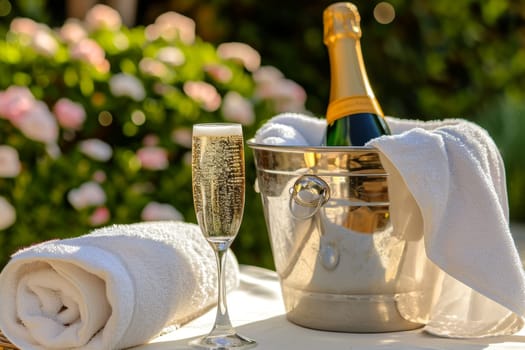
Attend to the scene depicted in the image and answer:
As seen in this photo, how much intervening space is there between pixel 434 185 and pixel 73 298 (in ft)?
1.86

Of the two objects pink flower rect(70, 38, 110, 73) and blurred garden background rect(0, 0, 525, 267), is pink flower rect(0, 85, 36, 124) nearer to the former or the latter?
blurred garden background rect(0, 0, 525, 267)

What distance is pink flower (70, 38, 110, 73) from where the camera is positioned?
3209mm

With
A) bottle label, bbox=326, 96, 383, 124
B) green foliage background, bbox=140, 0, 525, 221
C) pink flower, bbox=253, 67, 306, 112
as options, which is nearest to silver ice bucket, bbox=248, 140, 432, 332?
bottle label, bbox=326, 96, 383, 124

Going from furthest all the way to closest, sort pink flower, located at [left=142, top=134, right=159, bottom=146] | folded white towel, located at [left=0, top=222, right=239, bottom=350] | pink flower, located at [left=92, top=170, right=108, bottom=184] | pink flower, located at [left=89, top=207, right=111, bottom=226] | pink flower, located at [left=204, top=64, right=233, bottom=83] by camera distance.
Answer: pink flower, located at [left=204, top=64, right=233, bottom=83] < pink flower, located at [left=142, top=134, right=159, bottom=146] < pink flower, located at [left=92, top=170, right=108, bottom=184] < pink flower, located at [left=89, top=207, right=111, bottom=226] < folded white towel, located at [left=0, top=222, right=239, bottom=350]

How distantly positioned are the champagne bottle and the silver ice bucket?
0.83ft

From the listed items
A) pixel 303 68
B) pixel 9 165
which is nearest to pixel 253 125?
pixel 9 165

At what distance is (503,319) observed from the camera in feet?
5.07

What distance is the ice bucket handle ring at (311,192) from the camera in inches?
58.2

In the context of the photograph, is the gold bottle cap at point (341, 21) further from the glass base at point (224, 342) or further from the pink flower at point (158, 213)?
the pink flower at point (158, 213)

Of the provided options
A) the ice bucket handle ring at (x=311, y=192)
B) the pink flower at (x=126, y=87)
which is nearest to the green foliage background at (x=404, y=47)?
the pink flower at (x=126, y=87)

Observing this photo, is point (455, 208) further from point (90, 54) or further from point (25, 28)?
point (25, 28)

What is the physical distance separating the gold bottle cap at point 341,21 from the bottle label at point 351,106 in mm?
116

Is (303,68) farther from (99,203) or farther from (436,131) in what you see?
(436,131)

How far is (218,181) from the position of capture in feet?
4.62
